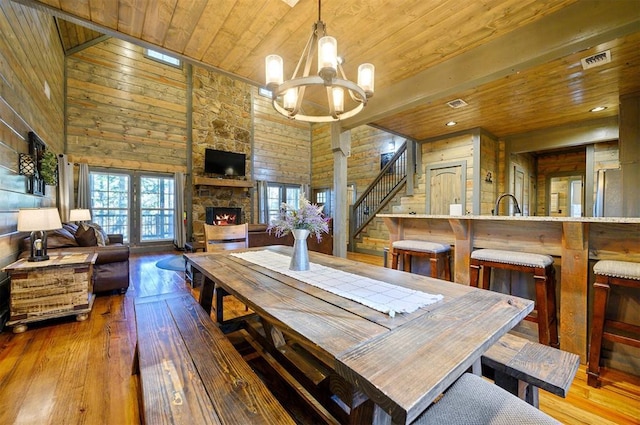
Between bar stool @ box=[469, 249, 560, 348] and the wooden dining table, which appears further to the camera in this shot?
bar stool @ box=[469, 249, 560, 348]

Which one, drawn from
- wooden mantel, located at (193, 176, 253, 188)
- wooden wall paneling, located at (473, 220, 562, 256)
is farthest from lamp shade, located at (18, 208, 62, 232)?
wooden mantel, located at (193, 176, 253, 188)

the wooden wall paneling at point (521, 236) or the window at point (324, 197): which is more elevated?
the window at point (324, 197)

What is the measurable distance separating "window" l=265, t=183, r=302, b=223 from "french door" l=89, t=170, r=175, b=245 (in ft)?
9.50

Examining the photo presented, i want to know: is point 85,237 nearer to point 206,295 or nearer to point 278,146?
point 206,295

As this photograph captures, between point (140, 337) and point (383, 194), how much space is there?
6034 millimetres

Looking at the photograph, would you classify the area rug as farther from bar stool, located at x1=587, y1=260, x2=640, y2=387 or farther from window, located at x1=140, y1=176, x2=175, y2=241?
bar stool, located at x1=587, y1=260, x2=640, y2=387

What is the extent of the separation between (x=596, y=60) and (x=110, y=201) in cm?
884

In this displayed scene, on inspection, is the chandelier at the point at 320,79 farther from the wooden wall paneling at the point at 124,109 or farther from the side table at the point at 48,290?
the wooden wall paneling at the point at 124,109

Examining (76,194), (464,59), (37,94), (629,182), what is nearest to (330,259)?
(464,59)

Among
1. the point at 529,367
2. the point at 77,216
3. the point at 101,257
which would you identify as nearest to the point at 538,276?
the point at 529,367

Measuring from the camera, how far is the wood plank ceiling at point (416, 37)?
6.75 ft

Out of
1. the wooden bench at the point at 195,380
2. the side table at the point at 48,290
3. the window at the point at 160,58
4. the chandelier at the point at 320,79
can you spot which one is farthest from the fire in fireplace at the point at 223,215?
the wooden bench at the point at 195,380

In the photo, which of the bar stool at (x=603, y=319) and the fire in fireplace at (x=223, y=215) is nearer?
the bar stool at (x=603, y=319)

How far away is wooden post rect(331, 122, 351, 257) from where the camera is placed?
401 cm
